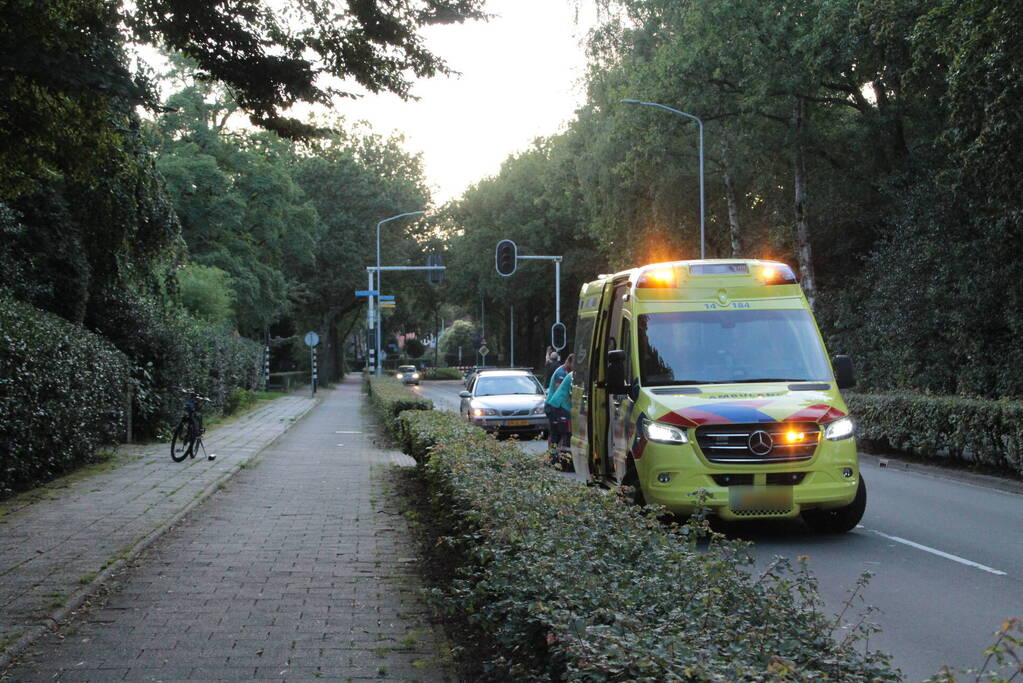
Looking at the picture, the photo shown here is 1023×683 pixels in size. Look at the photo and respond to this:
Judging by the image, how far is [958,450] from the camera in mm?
17312

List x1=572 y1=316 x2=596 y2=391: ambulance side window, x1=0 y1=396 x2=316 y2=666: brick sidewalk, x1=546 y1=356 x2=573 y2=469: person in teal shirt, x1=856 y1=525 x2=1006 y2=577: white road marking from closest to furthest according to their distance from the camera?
x1=0 y1=396 x2=316 y2=666: brick sidewalk < x1=856 y1=525 x2=1006 y2=577: white road marking < x1=572 y1=316 x2=596 y2=391: ambulance side window < x1=546 y1=356 x2=573 y2=469: person in teal shirt

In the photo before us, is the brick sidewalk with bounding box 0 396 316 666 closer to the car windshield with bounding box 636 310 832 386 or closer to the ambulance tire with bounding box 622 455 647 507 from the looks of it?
the ambulance tire with bounding box 622 455 647 507

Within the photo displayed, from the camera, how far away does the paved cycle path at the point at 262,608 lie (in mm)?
5699

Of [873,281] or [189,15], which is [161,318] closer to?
[189,15]

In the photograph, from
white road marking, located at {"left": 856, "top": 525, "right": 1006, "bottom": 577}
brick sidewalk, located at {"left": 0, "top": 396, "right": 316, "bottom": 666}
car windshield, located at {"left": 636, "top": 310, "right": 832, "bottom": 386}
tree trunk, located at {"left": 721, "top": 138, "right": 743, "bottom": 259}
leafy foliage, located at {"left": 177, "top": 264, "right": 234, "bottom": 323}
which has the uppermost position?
tree trunk, located at {"left": 721, "top": 138, "right": 743, "bottom": 259}

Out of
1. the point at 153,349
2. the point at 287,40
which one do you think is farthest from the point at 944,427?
the point at 153,349

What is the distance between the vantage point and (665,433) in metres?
10.1

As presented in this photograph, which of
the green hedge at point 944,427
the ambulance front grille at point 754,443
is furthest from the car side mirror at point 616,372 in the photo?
the green hedge at point 944,427

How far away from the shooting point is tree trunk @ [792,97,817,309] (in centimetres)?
3094

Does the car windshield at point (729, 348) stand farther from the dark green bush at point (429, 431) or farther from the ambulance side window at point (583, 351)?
the ambulance side window at point (583, 351)

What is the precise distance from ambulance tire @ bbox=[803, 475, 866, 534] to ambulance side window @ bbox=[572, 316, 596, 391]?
344 cm

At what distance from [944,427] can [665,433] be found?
31.0ft

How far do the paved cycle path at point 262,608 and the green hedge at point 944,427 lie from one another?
8919 millimetres

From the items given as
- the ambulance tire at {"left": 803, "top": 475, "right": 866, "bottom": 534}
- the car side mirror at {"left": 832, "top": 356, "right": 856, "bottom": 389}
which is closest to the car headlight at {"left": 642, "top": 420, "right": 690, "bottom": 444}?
the ambulance tire at {"left": 803, "top": 475, "right": 866, "bottom": 534}
